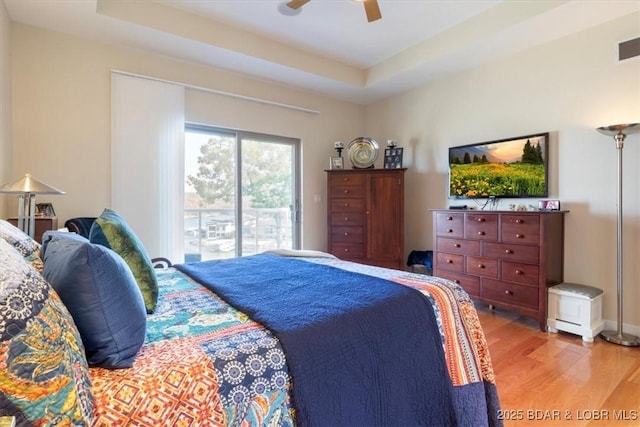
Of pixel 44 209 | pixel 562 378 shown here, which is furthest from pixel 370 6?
pixel 44 209

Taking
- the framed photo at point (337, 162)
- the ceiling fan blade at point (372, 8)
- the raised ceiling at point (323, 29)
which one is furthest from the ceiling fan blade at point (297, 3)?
the framed photo at point (337, 162)

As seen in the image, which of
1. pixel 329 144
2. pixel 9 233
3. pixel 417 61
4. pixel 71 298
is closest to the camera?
pixel 71 298

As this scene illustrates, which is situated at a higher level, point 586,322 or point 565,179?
point 565,179

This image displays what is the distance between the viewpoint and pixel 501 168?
339 centimetres

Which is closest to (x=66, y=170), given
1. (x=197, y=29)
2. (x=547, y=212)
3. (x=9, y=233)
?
(x=197, y=29)

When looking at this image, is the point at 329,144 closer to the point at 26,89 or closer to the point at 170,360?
the point at 26,89

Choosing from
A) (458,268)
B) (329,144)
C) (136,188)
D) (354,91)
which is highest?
(354,91)

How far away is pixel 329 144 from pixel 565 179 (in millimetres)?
2843

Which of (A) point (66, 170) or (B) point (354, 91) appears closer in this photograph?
(A) point (66, 170)

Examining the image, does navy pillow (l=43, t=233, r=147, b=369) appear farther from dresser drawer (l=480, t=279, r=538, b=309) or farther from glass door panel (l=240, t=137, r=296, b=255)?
glass door panel (l=240, t=137, r=296, b=255)

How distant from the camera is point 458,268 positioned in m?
3.35

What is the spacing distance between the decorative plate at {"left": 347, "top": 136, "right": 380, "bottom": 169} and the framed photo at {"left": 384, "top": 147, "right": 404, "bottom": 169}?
15 centimetres

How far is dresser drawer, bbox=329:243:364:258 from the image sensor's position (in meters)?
4.15

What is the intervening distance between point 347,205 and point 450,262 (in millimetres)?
1433
